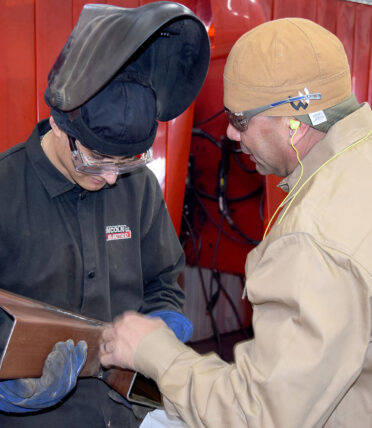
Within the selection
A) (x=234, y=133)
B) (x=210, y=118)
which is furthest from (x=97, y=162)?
(x=210, y=118)

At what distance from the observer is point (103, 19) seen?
1.21 m

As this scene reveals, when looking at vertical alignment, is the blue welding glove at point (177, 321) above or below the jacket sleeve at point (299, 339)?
below

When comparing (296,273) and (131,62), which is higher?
(131,62)

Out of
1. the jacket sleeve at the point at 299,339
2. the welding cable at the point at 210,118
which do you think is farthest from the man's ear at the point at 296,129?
the welding cable at the point at 210,118

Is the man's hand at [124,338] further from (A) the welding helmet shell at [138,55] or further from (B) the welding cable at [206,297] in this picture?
(B) the welding cable at [206,297]

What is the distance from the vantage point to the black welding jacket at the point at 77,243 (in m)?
1.44

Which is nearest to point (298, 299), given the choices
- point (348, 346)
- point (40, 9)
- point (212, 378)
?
point (348, 346)

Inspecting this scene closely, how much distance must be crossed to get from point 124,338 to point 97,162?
1.59 feet

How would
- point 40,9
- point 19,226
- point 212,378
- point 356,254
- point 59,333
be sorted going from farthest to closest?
point 40,9
point 19,226
point 59,333
point 212,378
point 356,254

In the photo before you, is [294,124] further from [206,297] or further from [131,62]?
[206,297]

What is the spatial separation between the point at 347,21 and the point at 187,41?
2837 mm

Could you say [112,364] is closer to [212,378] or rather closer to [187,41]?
[212,378]

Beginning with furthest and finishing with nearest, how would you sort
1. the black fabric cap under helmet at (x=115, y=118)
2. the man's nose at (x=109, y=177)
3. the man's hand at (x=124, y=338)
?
the man's nose at (x=109, y=177)
the man's hand at (x=124, y=338)
the black fabric cap under helmet at (x=115, y=118)

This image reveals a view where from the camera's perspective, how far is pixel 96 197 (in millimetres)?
1611
